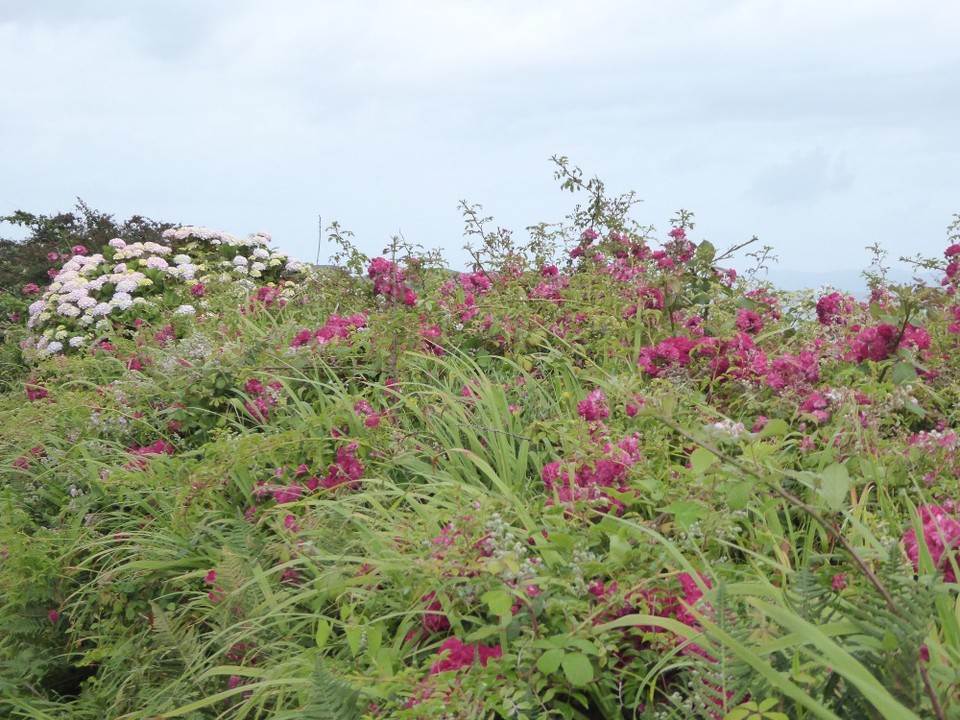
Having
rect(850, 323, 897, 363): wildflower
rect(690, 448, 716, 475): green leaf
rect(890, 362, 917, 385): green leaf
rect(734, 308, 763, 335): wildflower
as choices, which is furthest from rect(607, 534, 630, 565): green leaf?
rect(734, 308, 763, 335): wildflower

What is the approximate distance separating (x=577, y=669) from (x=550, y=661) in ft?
0.23

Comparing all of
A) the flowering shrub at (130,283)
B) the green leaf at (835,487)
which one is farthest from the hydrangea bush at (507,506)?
the flowering shrub at (130,283)

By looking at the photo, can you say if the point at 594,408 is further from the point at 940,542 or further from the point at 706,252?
the point at 706,252

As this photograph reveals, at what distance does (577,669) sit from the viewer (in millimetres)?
2043

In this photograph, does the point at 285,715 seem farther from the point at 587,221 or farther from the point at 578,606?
the point at 587,221

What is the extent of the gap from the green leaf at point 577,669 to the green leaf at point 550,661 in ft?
0.06

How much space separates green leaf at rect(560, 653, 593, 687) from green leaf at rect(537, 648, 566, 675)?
2 cm

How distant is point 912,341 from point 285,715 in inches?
130

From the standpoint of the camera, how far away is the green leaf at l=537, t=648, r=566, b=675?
2.06 meters

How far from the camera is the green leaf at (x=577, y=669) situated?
2033 mm

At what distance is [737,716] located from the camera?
1.78m

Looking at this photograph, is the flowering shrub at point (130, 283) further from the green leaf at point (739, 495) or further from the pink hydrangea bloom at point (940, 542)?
the pink hydrangea bloom at point (940, 542)

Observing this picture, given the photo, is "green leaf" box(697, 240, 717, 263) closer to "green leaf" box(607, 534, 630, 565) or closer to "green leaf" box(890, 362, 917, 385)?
"green leaf" box(890, 362, 917, 385)

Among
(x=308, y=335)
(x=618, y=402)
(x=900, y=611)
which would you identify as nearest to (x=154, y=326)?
(x=308, y=335)
